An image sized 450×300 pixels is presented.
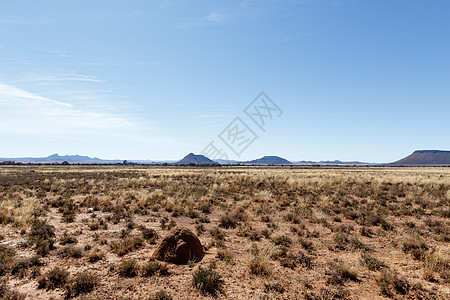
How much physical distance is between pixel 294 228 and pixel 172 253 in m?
5.91

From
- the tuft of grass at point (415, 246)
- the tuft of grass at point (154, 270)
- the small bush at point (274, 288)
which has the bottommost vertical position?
the small bush at point (274, 288)

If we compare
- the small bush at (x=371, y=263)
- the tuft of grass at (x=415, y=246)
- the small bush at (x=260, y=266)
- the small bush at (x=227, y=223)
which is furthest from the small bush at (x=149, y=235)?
the tuft of grass at (x=415, y=246)

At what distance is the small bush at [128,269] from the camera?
22.0 ft

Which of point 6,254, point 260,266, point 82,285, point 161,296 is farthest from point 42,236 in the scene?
point 260,266

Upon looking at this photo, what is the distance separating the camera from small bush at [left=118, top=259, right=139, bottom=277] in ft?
22.0

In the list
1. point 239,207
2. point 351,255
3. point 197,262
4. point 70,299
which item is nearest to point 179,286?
point 197,262

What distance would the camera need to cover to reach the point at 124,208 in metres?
15.4

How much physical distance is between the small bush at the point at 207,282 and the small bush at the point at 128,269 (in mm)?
1777

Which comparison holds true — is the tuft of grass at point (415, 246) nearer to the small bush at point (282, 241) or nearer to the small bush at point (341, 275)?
the small bush at point (341, 275)

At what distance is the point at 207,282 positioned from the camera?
6.05 meters

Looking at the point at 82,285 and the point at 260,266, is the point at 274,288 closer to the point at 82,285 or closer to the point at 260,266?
the point at 260,266

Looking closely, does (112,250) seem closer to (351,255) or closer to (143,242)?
(143,242)

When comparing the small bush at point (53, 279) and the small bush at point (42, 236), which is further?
the small bush at point (42, 236)

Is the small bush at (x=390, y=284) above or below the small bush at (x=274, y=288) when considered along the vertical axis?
above
